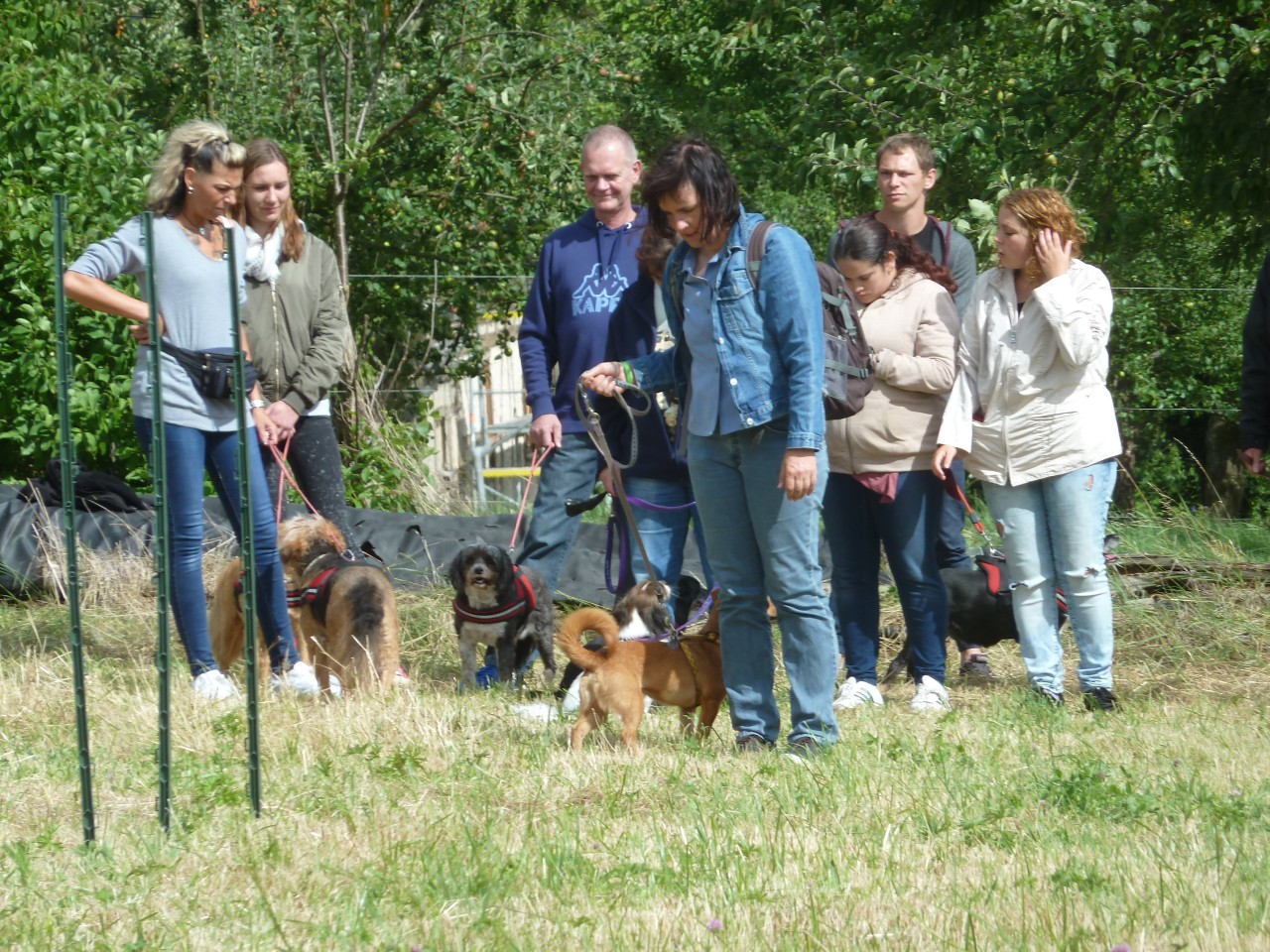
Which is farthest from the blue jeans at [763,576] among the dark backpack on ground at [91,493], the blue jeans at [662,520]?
the dark backpack on ground at [91,493]

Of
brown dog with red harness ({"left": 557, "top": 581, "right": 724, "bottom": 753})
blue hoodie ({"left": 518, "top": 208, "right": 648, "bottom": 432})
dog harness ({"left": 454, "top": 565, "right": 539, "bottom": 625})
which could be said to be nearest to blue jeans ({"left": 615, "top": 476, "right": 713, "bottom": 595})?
blue hoodie ({"left": 518, "top": 208, "right": 648, "bottom": 432})

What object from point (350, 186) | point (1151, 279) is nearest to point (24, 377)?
point (350, 186)

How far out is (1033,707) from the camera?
5.24 m

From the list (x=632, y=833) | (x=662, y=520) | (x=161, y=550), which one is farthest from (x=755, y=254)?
(x=161, y=550)

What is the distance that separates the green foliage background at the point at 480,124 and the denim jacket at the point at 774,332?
3415 millimetres

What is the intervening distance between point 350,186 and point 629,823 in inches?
340

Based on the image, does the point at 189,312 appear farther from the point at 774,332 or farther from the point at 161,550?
the point at 774,332

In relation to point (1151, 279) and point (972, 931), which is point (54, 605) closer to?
point (972, 931)

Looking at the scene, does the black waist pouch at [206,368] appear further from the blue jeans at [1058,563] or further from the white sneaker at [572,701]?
the blue jeans at [1058,563]

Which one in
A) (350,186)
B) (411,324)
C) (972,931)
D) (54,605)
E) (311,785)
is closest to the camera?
(972,931)

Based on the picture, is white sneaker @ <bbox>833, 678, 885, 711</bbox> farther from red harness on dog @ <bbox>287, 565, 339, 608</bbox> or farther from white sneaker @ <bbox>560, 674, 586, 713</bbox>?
red harness on dog @ <bbox>287, 565, 339, 608</bbox>

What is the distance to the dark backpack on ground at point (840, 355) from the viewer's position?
14.7ft

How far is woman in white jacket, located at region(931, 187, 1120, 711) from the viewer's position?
5262 millimetres

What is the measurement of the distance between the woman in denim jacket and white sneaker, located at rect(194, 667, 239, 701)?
195cm
